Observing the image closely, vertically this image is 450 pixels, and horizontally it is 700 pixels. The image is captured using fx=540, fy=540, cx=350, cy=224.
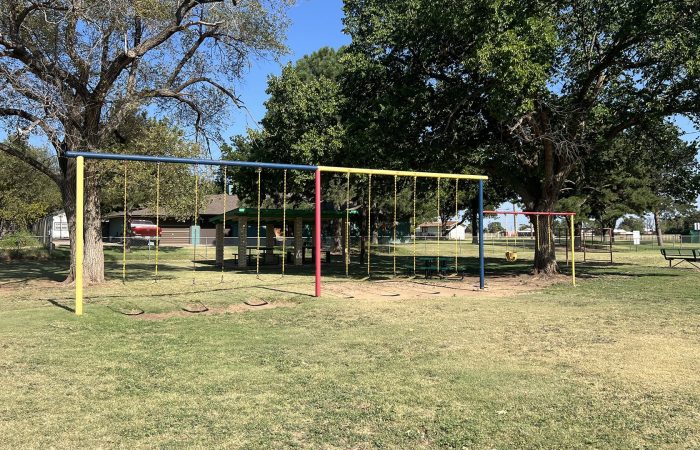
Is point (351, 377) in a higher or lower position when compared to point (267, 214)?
lower

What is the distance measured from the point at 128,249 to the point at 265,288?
22565 millimetres

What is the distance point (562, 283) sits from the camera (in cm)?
1686

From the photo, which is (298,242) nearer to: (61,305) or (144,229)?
(61,305)

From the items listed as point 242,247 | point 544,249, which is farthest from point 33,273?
point 544,249

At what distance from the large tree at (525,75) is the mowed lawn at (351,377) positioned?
6639mm

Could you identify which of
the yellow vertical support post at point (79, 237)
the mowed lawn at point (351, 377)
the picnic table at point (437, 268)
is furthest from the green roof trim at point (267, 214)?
the yellow vertical support post at point (79, 237)

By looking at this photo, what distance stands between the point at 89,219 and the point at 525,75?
39.3 ft

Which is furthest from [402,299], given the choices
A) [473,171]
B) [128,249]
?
[128,249]

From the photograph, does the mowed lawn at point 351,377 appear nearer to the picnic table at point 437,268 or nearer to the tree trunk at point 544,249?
the picnic table at point 437,268

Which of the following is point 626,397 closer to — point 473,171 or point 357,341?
point 357,341

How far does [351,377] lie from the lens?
233 inches

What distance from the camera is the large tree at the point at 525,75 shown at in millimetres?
13867

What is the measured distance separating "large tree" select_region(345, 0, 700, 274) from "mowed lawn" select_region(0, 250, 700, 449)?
6639mm

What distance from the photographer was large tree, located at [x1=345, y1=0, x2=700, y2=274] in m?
13.9
